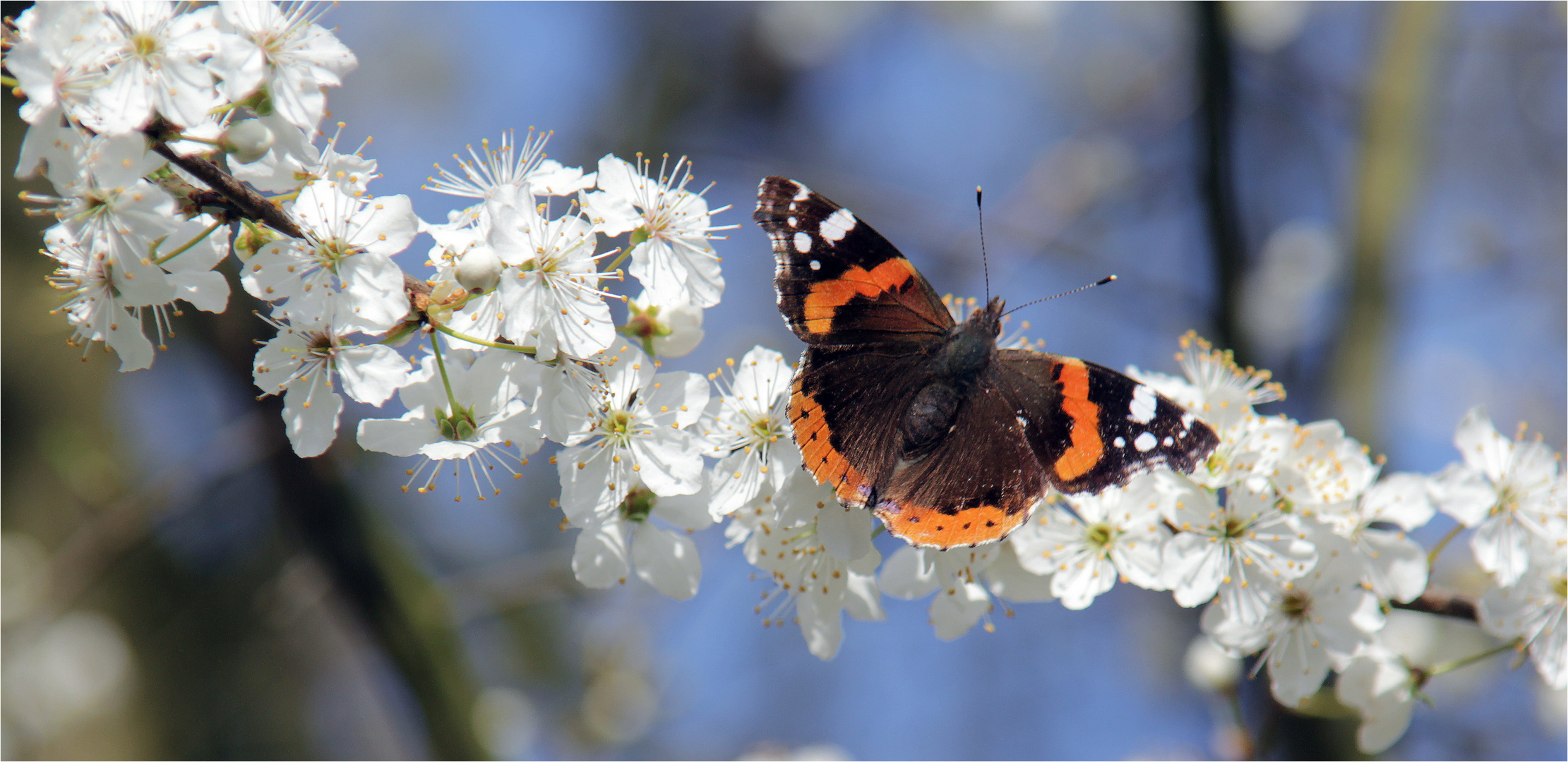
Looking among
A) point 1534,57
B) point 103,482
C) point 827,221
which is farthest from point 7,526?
point 1534,57

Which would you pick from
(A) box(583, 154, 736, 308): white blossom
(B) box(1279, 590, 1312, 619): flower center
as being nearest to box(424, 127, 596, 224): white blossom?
(A) box(583, 154, 736, 308): white blossom

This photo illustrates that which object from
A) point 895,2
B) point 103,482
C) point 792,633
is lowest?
point 103,482

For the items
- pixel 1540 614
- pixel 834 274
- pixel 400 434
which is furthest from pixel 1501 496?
pixel 400 434

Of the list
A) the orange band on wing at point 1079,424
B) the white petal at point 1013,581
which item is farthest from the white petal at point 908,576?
the orange band on wing at point 1079,424

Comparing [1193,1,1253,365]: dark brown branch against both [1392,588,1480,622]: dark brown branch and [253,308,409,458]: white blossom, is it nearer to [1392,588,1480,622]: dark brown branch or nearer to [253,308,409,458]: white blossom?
[1392,588,1480,622]: dark brown branch

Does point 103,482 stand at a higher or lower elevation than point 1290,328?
lower

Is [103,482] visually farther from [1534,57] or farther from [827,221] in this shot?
[1534,57]

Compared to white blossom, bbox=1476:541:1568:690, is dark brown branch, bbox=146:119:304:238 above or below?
above

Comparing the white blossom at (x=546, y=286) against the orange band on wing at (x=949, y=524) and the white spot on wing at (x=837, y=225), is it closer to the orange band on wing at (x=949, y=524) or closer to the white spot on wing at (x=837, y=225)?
the white spot on wing at (x=837, y=225)
